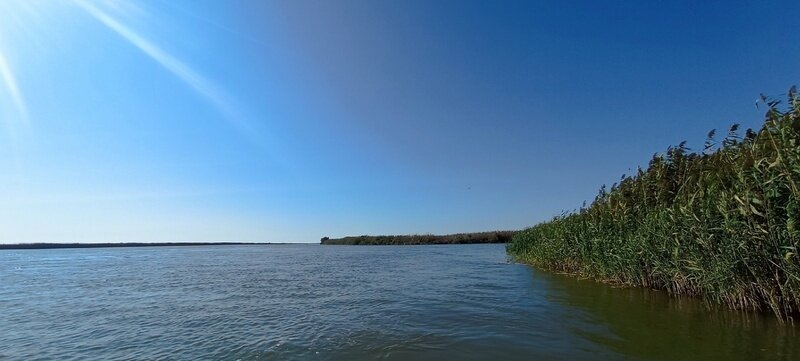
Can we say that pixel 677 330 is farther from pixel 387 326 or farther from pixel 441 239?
pixel 441 239

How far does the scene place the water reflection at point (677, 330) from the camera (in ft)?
25.7

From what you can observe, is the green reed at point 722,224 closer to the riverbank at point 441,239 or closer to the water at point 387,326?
the water at point 387,326

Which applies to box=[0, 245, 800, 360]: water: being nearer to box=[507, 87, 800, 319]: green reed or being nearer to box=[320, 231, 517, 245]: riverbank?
box=[507, 87, 800, 319]: green reed

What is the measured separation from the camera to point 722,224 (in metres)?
9.93

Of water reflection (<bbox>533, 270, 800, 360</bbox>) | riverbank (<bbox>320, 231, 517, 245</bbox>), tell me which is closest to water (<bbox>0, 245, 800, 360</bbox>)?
water reflection (<bbox>533, 270, 800, 360</bbox>)

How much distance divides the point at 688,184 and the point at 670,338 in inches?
251

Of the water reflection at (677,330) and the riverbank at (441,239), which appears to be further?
the riverbank at (441,239)

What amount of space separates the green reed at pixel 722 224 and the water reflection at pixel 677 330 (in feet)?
2.10

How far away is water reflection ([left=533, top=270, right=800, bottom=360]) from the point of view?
784 cm

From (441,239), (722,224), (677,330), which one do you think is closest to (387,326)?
(677,330)

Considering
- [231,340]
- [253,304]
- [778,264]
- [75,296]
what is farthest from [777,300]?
[75,296]

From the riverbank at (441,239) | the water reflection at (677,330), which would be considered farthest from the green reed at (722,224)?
the riverbank at (441,239)

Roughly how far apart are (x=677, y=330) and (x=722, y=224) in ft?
8.73

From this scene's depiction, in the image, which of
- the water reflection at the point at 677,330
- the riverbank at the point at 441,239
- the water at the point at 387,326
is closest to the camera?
the water reflection at the point at 677,330
